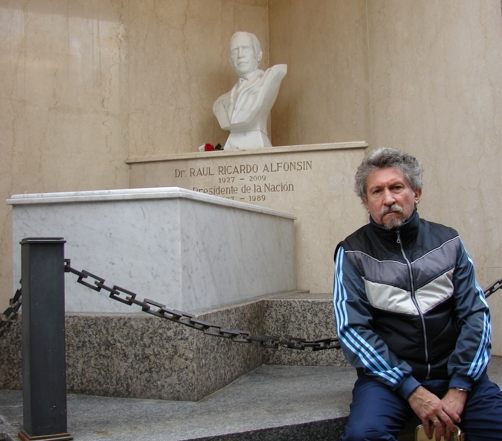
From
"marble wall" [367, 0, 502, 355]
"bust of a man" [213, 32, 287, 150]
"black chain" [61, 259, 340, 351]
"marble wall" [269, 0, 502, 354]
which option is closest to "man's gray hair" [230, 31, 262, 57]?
"bust of a man" [213, 32, 287, 150]

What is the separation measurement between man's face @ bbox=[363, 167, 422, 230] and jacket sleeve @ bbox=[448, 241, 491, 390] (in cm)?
32

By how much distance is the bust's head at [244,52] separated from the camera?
23.8 ft

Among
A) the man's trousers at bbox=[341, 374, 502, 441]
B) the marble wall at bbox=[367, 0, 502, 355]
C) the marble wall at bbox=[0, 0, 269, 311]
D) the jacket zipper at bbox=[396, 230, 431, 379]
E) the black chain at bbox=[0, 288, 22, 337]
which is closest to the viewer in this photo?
the man's trousers at bbox=[341, 374, 502, 441]

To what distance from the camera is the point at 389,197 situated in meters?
2.90

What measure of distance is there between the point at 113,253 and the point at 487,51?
11.9ft

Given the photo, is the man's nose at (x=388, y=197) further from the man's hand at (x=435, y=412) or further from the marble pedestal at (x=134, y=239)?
the marble pedestal at (x=134, y=239)

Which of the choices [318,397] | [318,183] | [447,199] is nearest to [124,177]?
[318,183]

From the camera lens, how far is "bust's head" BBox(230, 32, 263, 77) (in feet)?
23.8

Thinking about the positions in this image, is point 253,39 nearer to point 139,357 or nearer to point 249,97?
point 249,97

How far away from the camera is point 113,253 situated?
3820 millimetres

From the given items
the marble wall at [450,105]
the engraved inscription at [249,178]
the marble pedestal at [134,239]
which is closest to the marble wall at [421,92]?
the marble wall at [450,105]

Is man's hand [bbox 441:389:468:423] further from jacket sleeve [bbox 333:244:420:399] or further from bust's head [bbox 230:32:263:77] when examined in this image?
bust's head [bbox 230:32:263:77]

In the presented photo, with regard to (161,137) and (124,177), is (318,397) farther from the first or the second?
(161,137)

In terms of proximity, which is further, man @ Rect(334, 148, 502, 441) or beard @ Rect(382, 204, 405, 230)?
beard @ Rect(382, 204, 405, 230)
